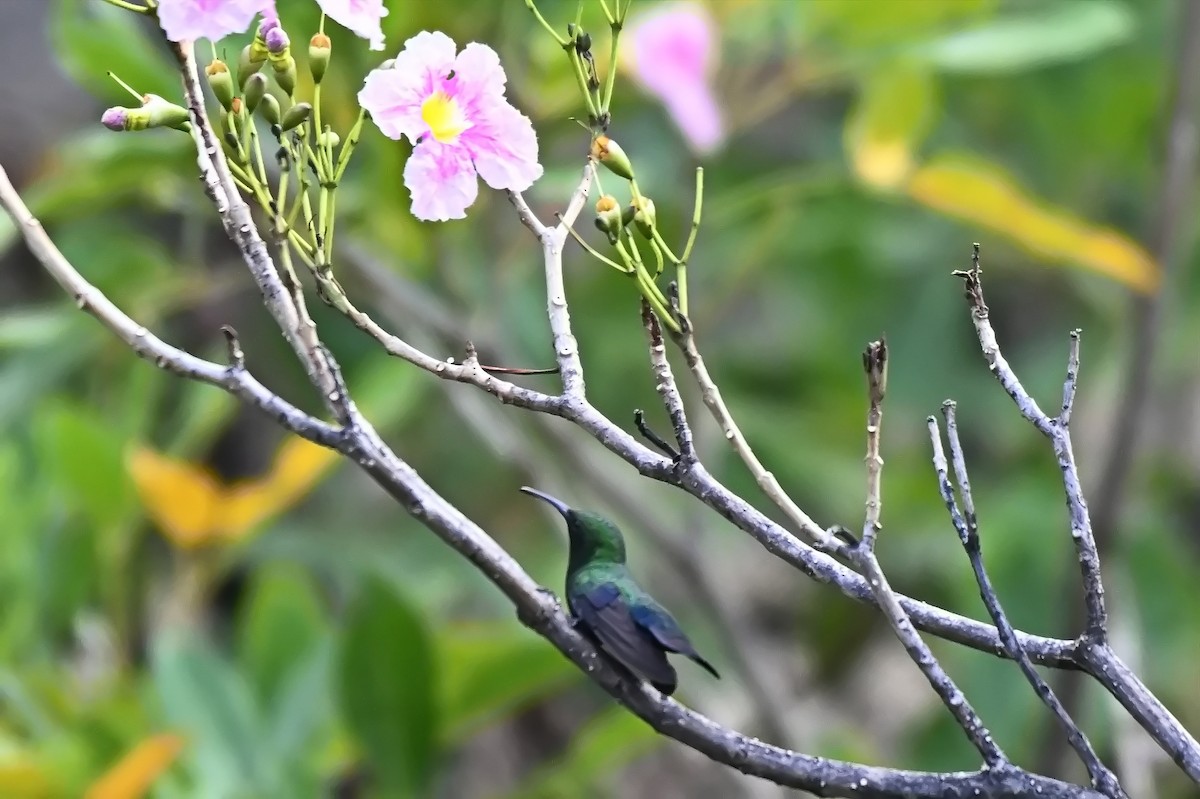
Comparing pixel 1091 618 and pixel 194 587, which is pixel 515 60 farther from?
pixel 1091 618

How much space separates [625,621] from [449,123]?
154mm

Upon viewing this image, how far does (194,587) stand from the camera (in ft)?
3.50

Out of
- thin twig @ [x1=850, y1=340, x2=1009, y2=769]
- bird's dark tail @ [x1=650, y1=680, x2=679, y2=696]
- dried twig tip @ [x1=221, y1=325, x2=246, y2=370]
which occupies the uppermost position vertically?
thin twig @ [x1=850, y1=340, x2=1009, y2=769]

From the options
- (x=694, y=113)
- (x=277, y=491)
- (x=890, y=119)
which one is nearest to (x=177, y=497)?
(x=277, y=491)

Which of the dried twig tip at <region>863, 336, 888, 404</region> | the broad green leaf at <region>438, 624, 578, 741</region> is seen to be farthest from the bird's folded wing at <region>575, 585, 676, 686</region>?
the broad green leaf at <region>438, 624, 578, 741</region>

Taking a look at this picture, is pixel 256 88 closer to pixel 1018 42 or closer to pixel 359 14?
pixel 359 14

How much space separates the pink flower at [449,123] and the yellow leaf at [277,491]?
1.99ft

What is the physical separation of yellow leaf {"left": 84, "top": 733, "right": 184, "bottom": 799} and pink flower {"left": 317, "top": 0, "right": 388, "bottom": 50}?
1.85 ft

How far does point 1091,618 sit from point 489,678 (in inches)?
23.2

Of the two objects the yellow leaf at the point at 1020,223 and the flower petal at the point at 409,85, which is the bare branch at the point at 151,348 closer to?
the flower petal at the point at 409,85

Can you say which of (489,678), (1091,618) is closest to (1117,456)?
(489,678)

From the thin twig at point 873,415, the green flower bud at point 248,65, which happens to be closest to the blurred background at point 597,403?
the green flower bud at point 248,65

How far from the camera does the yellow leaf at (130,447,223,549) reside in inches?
37.7

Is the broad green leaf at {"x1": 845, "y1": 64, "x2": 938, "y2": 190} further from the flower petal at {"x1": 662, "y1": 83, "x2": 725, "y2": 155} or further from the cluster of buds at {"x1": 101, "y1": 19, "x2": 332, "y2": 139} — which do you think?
the cluster of buds at {"x1": 101, "y1": 19, "x2": 332, "y2": 139}
